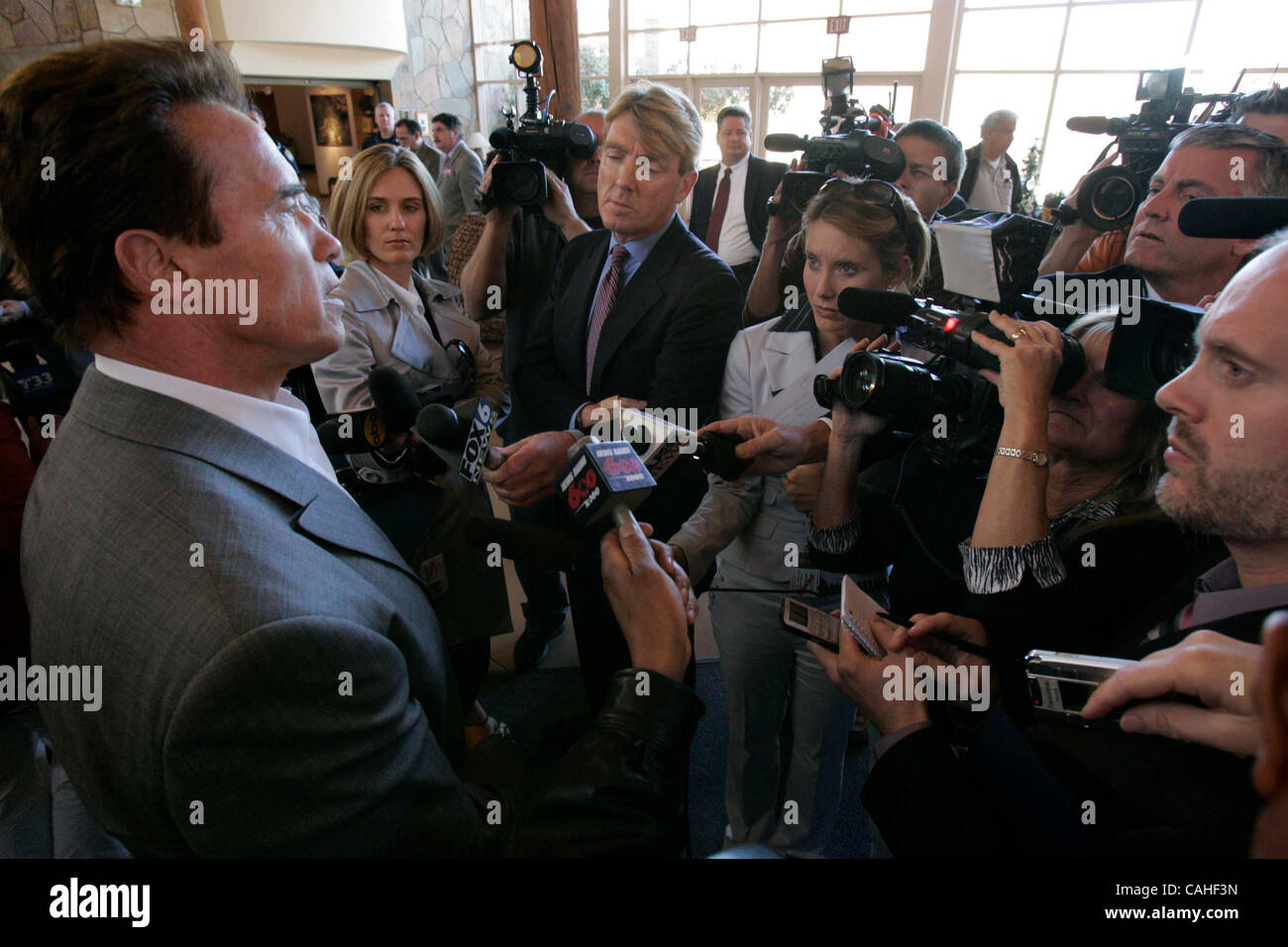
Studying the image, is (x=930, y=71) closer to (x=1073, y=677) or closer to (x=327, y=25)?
(x=327, y=25)

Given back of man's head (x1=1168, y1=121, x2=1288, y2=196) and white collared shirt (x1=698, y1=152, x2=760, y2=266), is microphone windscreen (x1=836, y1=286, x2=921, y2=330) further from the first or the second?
white collared shirt (x1=698, y1=152, x2=760, y2=266)

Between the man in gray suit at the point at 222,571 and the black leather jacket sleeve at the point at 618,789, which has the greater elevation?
the man in gray suit at the point at 222,571

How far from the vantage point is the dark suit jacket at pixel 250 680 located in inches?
24.9

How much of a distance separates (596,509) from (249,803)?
0.51 m

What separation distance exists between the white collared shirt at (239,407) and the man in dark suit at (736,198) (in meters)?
3.50

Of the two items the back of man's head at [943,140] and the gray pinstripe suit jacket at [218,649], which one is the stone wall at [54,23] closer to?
the back of man's head at [943,140]

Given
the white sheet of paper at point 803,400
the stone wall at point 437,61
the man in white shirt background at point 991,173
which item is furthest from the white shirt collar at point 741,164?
the stone wall at point 437,61

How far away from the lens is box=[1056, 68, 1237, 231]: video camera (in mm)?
2084

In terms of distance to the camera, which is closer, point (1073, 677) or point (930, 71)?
point (1073, 677)

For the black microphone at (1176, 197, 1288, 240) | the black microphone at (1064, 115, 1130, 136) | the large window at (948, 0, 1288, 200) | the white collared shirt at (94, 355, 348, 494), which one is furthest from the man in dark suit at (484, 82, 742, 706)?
the large window at (948, 0, 1288, 200)

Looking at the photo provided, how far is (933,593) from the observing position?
1379 mm

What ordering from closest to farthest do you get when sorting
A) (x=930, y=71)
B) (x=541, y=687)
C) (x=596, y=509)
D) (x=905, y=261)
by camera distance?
1. (x=596, y=509)
2. (x=905, y=261)
3. (x=541, y=687)
4. (x=930, y=71)

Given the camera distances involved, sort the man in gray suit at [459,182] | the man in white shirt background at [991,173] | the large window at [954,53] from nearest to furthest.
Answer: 1. the man in white shirt background at [991,173]
2. the man in gray suit at [459,182]
3. the large window at [954,53]
